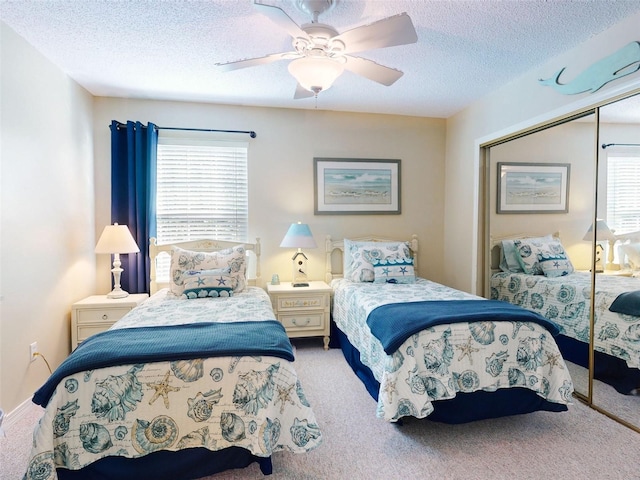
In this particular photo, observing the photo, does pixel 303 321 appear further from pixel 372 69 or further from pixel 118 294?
pixel 372 69

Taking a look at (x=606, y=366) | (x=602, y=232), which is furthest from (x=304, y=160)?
(x=606, y=366)

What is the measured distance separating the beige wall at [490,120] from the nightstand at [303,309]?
161 centimetres

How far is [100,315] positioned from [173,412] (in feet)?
6.10

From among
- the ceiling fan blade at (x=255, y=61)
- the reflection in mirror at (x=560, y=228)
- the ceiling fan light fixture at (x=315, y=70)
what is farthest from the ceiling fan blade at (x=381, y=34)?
the reflection in mirror at (x=560, y=228)

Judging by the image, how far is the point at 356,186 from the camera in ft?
13.5

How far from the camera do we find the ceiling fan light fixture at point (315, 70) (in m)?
1.87

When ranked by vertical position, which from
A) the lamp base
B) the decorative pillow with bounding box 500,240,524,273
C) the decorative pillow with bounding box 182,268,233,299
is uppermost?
the decorative pillow with bounding box 500,240,524,273

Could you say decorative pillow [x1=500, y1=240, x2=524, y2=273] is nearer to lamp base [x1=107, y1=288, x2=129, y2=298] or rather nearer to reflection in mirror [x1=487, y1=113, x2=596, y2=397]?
reflection in mirror [x1=487, y1=113, x2=596, y2=397]

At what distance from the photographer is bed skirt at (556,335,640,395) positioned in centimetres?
227

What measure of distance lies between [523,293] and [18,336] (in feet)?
12.9

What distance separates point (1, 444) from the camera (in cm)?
206

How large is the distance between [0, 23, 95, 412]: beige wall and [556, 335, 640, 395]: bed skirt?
3.95 meters

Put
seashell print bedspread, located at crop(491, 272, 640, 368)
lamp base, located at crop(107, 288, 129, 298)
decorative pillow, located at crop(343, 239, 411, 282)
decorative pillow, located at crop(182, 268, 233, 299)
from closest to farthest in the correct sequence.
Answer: seashell print bedspread, located at crop(491, 272, 640, 368)
decorative pillow, located at crop(182, 268, 233, 299)
lamp base, located at crop(107, 288, 129, 298)
decorative pillow, located at crop(343, 239, 411, 282)

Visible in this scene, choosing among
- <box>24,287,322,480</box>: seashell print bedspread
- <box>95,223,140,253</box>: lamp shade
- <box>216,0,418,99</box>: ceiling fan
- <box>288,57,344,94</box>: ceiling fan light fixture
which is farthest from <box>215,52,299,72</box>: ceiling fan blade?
<box>95,223,140,253</box>: lamp shade
